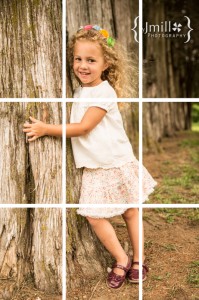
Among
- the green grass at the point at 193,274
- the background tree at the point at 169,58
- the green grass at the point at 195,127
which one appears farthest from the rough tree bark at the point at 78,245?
the green grass at the point at 195,127

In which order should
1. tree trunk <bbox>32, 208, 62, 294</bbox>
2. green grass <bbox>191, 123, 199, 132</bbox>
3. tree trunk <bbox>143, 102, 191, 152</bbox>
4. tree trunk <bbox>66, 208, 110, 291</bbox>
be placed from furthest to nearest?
green grass <bbox>191, 123, 199, 132</bbox>
tree trunk <bbox>143, 102, 191, 152</bbox>
tree trunk <bbox>66, 208, 110, 291</bbox>
tree trunk <bbox>32, 208, 62, 294</bbox>

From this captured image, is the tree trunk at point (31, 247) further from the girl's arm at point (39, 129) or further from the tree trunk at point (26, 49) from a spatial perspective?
the tree trunk at point (26, 49)

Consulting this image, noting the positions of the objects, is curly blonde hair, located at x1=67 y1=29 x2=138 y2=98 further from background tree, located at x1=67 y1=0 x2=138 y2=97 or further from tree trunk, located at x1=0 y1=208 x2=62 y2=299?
background tree, located at x1=67 y1=0 x2=138 y2=97

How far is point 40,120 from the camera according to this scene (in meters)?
2.14

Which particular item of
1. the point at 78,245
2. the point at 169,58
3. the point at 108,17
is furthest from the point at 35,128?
the point at 169,58

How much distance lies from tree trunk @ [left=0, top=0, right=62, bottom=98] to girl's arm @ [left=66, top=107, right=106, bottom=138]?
178mm

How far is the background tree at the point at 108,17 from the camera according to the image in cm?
395

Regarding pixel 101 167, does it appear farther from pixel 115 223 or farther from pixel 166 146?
pixel 166 146

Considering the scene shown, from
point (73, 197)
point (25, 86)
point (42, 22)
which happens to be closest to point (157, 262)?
point (73, 197)

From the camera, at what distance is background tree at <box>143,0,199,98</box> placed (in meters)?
6.08

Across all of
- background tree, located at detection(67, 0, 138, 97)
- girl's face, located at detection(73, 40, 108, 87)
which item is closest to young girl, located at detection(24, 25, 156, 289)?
girl's face, located at detection(73, 40, 108, 87)

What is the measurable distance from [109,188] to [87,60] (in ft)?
A: 2.07

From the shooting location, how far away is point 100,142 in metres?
2.27

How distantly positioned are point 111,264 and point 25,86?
40.5 inches
